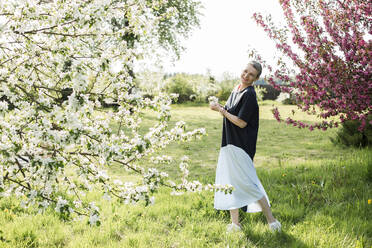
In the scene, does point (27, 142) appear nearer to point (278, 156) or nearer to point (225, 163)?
point (225, 163)

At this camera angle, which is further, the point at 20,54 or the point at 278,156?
the point at 278,156

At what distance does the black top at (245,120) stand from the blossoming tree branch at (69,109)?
1.05 m

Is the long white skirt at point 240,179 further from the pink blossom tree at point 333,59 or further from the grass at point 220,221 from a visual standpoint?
Answer: the pink blossom tree at point 333,59

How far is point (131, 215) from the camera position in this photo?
451cm

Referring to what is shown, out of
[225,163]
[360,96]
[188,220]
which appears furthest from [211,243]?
[360,96]

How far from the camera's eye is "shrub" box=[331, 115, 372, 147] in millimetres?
8922

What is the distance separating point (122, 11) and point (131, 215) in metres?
2.88

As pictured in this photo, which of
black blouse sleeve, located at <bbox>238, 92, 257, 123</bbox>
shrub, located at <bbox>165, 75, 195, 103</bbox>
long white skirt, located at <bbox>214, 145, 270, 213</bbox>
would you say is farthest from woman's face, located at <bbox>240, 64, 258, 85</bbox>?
shrub, located at <bbox>165, 75, 195, 103</bbox>

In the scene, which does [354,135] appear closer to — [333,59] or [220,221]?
[333,59]

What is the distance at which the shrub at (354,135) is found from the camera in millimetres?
8922

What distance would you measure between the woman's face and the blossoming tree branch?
4.19ft

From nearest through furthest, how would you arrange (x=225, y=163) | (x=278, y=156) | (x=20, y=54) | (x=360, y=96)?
(x=20, y=54), (x=225, y=163), (x=360, y=96), (x=278, y=156)

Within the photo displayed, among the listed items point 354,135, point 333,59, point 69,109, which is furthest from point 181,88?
point 69,109

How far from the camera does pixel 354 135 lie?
9375 mm
